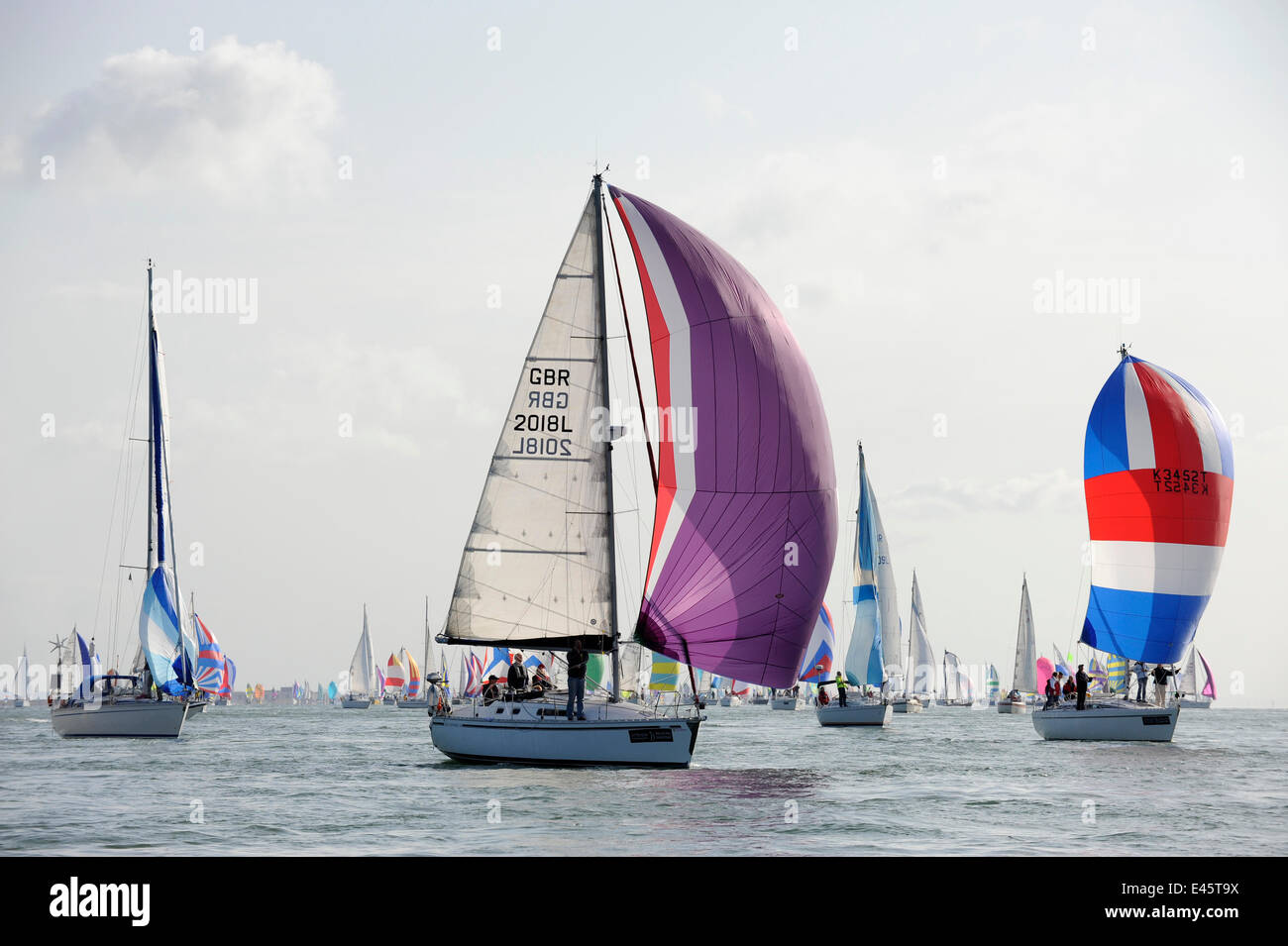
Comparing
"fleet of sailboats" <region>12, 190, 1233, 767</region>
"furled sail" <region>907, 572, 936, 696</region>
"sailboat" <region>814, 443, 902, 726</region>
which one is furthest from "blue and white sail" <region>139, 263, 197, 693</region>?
"furled sail" <region>907, 572, 936, 696</region>

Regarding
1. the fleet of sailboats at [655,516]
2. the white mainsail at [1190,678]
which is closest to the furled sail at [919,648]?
the white mainsail at [1190,678]

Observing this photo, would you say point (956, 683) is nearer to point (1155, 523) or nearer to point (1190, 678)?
point (1190, 678)

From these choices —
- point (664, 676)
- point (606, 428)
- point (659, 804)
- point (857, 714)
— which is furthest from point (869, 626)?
point (659, 804)

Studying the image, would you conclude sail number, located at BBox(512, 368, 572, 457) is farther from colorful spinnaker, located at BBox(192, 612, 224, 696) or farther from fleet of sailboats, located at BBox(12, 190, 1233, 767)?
colorful spinnaker, located at BBox(192, 612, 224, 696)

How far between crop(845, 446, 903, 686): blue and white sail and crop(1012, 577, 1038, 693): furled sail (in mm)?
38211

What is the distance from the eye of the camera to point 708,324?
96.6ft

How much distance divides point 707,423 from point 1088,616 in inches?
897

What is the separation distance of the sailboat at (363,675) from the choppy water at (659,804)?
100 metres

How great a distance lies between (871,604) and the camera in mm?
67188
